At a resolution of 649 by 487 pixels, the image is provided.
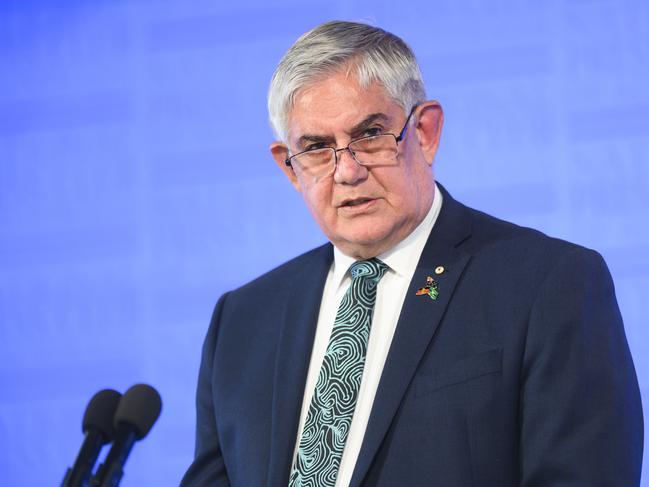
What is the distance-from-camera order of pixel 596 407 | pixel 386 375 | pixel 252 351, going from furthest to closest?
pixel 252 351 < pixel 386 375 < pixel 596 407

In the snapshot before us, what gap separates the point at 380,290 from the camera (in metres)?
2.68

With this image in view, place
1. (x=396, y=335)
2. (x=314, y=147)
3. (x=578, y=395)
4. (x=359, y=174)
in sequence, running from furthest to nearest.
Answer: (x=314, y=147), (x=359, y=174), (x=396, y=335), (x=578, y=395)

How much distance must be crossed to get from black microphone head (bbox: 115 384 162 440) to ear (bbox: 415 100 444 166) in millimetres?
1046

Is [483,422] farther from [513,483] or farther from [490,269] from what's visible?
[490,269]

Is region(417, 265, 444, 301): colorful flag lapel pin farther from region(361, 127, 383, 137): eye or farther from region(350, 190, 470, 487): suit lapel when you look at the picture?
region(361, 127, 383, 137): eye

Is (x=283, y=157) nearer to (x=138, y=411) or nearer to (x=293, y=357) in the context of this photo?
(x=293, y=357)

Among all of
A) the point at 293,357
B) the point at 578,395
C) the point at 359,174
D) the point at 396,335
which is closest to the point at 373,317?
the point at 396,335

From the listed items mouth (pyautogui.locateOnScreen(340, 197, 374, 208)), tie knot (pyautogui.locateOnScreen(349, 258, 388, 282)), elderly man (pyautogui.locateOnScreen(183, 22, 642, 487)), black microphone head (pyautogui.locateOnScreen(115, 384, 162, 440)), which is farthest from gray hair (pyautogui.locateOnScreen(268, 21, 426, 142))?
black microphone head (pyautogui.locateOnScreen(115, 384, 162, 440))

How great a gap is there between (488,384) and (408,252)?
1.58 feet

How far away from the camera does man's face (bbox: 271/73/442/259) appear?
2.62 metres

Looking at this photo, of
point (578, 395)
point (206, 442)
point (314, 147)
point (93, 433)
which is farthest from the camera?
point (206, 442)

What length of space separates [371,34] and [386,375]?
2.87ft

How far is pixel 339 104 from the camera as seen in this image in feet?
8.59

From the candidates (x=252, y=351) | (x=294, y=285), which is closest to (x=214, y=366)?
(x=252, y=351)
